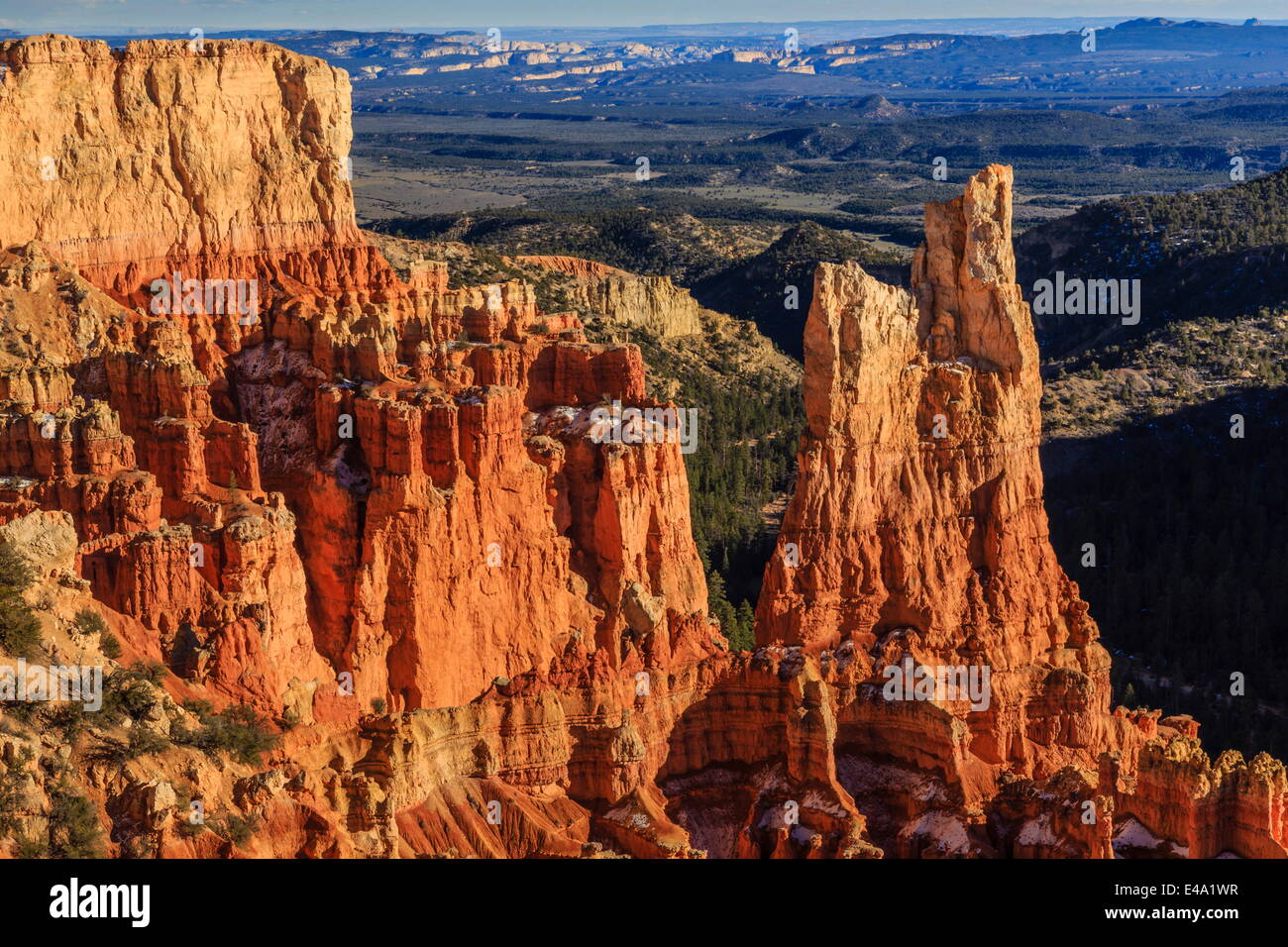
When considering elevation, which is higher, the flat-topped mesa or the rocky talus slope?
the flat-topped mesa

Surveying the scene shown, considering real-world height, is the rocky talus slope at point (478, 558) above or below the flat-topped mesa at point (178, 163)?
below

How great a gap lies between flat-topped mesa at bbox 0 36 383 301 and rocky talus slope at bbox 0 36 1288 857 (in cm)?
13

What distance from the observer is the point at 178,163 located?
200ft

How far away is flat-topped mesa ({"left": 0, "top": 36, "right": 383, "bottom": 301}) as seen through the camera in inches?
2290

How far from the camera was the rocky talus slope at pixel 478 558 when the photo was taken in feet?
129

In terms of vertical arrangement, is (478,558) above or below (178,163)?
below

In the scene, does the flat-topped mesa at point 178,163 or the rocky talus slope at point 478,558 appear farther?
the flat-topped mesa at point 178,163

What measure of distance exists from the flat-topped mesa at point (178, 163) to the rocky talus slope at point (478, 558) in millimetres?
130

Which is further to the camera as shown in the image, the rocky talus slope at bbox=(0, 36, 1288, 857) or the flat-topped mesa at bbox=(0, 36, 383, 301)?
the flat-topped mesa at bbox=(0, 36, 383, 301)

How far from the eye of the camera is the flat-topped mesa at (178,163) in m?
58.2

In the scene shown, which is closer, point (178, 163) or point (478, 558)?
point (478, 558)

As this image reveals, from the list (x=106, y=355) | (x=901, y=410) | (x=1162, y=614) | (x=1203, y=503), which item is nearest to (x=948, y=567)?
(x=901, y=410)

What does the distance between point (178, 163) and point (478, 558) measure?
1922 centimetres

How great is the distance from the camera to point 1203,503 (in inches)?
3804
